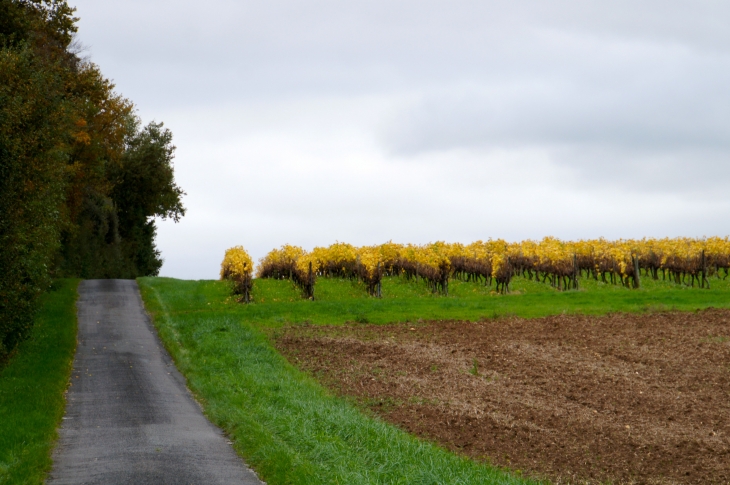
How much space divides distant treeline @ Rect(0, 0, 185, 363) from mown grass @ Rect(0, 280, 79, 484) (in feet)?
3.18

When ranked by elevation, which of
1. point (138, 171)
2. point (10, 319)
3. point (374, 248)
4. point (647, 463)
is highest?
point (138, 171)

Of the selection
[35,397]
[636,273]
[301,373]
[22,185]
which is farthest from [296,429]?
[636,273]

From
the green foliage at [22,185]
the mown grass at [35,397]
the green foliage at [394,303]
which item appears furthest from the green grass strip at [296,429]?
the green foliage at [394,303]

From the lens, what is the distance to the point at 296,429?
1280 centimetres

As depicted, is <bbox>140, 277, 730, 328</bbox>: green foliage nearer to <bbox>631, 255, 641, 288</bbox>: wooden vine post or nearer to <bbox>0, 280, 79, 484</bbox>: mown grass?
<bbox>631, 255, 641, 288</bbox>: wooden vine post

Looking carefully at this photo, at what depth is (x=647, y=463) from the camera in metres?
11.9

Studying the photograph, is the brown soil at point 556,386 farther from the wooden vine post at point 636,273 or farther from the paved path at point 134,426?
the wooden vine post at point 636,273

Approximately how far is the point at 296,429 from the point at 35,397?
6205mm

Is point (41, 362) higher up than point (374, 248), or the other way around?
point (374, 248)

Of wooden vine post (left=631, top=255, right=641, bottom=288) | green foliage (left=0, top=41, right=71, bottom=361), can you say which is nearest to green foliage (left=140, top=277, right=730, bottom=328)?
wooden vine post (left=631, top=255, right=641, bottom=288)

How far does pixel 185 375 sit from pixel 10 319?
4313mm

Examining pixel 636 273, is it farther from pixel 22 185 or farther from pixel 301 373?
pixel 22 185

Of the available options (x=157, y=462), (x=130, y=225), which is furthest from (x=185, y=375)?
(x=130, y=225)

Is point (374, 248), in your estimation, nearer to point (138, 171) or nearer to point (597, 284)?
point (597, 284)
